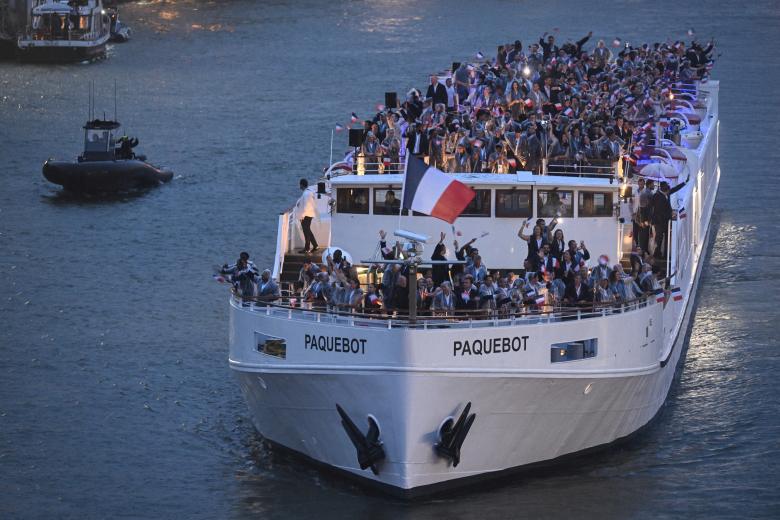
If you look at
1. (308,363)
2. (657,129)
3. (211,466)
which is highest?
(657,129)

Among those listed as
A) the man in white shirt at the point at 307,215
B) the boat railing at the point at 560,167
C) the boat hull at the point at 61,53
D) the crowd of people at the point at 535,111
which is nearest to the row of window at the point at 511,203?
the boat railing at the point at 560,167

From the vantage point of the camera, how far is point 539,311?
104 ft

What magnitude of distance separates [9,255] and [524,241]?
79.1 feet

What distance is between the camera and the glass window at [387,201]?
36219 mm

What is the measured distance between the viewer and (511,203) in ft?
119

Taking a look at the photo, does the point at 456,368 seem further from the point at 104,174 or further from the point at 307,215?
the point at 104,174

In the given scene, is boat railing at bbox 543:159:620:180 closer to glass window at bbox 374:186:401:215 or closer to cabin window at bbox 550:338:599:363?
glass window at bbox 374:186:401:215

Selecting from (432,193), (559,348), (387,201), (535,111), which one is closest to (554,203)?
(387,201)

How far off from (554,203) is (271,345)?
7212mm

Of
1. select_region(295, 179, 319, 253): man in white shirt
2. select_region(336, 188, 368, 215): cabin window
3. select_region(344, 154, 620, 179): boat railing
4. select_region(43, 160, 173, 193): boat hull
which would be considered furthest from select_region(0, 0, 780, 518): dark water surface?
select_region(344, 154, 620, 179): boat railing

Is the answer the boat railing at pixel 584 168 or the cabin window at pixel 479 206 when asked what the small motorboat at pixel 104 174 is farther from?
the cabin window at pixel 479 206

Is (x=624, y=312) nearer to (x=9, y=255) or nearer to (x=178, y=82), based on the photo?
(x=9, y=255)

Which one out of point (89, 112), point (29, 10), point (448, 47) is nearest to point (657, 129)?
point (89, 112)

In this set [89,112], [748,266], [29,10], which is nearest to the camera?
[748,266]
